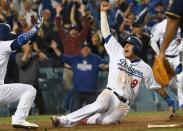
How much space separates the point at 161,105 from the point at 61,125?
6503 millimetres

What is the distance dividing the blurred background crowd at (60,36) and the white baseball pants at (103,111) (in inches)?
190

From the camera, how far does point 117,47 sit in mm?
10680

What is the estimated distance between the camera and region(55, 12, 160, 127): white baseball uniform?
34.1ft

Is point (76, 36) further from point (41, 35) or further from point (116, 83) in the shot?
point (116, 83)

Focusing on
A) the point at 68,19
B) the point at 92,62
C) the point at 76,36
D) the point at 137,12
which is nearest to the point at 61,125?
the point at 92,62

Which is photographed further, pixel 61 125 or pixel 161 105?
pixel 161 105

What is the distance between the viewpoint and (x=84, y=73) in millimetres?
15492

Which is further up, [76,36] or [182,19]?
[182,19]

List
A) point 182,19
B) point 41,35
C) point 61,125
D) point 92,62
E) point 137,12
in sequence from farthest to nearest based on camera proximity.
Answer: point 137,12 < point 41,35 < point 92,62 < point 61,125 < point 182,19

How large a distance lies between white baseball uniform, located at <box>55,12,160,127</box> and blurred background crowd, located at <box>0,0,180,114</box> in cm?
483

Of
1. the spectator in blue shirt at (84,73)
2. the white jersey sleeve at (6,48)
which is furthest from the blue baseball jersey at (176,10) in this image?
the spectator in blue shirt at (84,73)

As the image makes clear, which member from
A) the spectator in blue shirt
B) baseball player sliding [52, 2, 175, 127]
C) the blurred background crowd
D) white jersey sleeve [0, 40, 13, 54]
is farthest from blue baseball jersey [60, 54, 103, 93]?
white jersey sleeve [0, 40, 13, 54]

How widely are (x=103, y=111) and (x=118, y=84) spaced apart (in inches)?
20.9

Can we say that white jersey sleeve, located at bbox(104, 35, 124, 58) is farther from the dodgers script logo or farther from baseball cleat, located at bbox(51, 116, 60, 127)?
baseball cleat, located at bbox(51, 116, 60, 127)
